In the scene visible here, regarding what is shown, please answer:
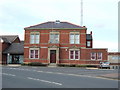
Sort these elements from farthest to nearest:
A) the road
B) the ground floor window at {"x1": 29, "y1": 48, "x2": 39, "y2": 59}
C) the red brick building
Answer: the ground floor window at {"x1": 29, "y1": 48, "x2": 39, "y2": 59}
the red brick building
the road

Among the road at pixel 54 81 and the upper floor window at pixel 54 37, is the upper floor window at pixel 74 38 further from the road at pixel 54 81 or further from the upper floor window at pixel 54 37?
the road at pixel 54 81

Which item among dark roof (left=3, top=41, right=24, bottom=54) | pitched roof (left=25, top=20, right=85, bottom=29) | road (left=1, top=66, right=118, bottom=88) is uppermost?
pitched roof (left=25, top=20, right=85, bottom=29)

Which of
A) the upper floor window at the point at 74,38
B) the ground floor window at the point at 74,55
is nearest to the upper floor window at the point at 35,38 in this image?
the upper floor window at the point at 74,38

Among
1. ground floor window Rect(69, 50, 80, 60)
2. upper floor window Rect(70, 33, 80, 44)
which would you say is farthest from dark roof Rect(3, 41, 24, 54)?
upper floor window Rect(70, 33, 80, 44)

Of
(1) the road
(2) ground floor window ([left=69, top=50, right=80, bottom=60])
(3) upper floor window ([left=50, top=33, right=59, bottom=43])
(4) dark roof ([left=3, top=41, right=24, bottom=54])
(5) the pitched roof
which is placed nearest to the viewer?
(1) the road

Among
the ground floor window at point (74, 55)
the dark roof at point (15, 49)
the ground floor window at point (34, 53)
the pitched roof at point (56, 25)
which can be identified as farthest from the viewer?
the dark roof at point (15, 49)

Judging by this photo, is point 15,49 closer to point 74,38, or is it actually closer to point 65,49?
point 65,49

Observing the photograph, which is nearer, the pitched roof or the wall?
the wall

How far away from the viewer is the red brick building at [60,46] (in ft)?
150

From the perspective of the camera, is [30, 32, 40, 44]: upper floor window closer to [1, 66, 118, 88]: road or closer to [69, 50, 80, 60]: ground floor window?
[69, 50, 80, 60]: ground floor window

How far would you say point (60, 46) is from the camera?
4619 centimetres

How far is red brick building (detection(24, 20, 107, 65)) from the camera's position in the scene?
45781 mm

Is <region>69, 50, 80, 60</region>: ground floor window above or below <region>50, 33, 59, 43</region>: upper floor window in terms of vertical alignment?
below

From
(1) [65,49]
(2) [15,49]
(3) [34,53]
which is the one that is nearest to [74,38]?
(1) [65,49]
